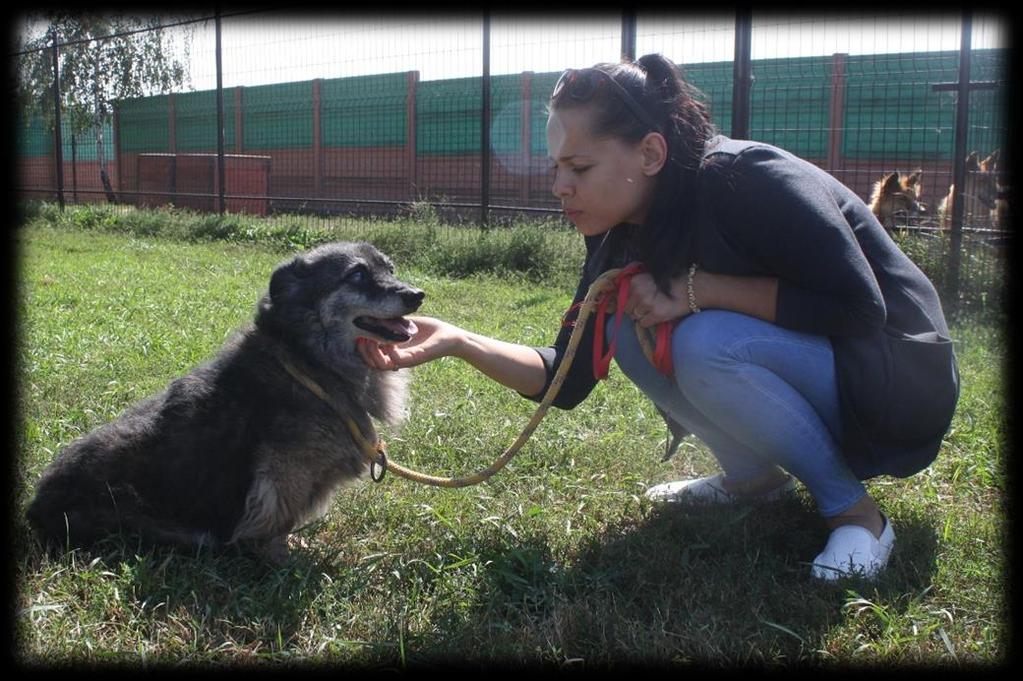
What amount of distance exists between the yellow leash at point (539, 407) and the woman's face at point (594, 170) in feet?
0.90

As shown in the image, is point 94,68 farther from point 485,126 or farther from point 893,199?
point 893,199

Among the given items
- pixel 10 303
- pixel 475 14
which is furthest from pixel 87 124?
pixel 10 303

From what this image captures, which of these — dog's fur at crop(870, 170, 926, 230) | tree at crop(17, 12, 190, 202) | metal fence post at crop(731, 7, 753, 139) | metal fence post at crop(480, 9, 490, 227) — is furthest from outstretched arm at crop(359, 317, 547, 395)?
tree at crop(17, 12, 190, 202)

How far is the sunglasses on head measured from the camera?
2.61 m

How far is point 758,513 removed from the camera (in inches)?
120

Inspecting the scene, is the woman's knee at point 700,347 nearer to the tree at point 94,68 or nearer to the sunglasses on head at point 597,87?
the sunglasses on head at point 597,87

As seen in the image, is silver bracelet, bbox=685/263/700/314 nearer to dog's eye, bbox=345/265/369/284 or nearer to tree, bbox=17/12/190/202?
dog's eye, bbox=345/265/369/284

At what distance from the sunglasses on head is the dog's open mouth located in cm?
101

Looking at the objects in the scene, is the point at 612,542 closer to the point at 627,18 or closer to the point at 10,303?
the point at 10,303

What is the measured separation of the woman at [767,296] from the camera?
8.43 ft

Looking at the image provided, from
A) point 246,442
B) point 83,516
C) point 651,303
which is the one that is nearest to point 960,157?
point 651,303

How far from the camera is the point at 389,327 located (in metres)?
3.11

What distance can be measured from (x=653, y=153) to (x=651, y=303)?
0.48 metres

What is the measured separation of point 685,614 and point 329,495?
51.5 inches
